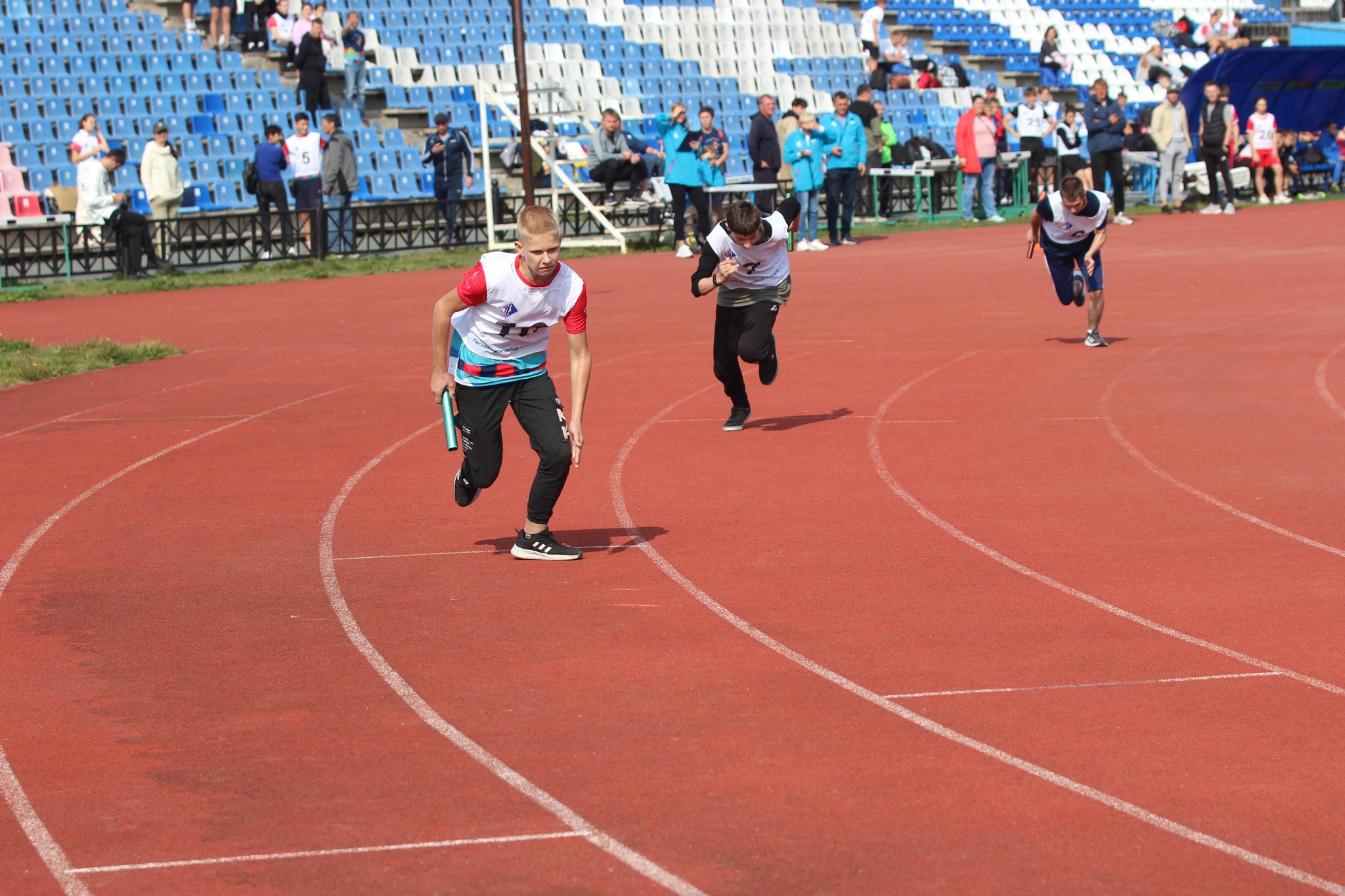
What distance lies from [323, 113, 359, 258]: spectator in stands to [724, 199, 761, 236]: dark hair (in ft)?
51.1

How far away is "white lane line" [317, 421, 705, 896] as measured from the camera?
164 inches

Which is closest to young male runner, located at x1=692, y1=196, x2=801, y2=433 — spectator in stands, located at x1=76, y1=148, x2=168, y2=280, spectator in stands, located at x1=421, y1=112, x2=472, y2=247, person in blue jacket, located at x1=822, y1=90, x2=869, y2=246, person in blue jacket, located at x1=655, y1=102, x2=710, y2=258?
person in blue jacket, located at x1=655, y1=102, x2=710, y2=258

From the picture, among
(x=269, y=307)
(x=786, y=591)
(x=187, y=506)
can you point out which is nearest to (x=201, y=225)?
(x=269, y=307)

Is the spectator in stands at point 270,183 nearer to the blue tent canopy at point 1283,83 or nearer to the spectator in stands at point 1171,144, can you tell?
the spectator in stands at point 1171,144

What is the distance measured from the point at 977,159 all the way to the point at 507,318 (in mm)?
21548

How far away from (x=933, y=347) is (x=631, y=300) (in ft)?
18.2

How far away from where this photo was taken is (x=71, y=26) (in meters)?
27.4

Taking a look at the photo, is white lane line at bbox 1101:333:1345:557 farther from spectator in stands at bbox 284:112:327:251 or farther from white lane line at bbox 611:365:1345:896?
spectator in stands at bbox 284:112:327:251

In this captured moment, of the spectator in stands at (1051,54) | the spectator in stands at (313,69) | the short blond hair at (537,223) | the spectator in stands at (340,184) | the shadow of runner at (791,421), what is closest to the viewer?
the short blond hair at (537,223)

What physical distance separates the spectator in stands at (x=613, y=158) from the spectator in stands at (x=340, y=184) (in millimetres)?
3940

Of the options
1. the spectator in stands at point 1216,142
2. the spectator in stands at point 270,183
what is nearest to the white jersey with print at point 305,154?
the spectator in stands at point 270,183

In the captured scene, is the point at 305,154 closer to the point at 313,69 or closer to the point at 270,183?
the point at 270,183

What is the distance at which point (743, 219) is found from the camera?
406 inches

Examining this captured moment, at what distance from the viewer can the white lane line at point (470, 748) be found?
13.6ft
